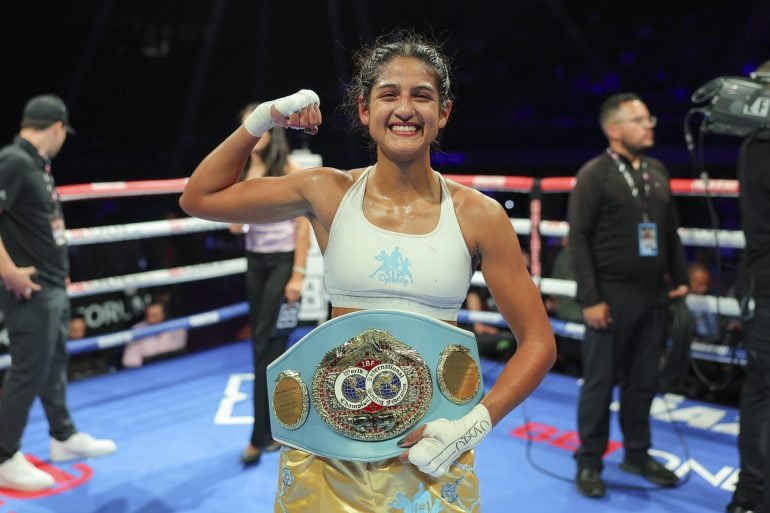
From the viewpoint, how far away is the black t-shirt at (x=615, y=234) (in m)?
2.94

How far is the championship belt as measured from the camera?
1304 millimetres

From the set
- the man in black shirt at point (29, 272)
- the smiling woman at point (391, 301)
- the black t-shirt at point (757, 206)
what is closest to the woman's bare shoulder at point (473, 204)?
the smiling woman at point (391, 301)

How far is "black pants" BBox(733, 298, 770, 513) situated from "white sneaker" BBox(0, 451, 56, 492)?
254cm

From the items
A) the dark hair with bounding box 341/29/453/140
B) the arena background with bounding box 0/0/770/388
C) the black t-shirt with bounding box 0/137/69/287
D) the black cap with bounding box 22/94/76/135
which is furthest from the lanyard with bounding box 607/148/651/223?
the arena background with bounding box 0/0/770/388

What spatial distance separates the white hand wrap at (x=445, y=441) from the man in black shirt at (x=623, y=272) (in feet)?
5.83

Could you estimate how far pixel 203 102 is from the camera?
10.8 metres

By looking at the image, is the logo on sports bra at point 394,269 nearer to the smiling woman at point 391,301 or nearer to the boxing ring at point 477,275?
the smiling woman at point 391,301

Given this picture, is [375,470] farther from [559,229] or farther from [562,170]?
[562,170]

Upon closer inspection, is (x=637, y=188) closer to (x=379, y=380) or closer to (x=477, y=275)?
(x=477, y=275)

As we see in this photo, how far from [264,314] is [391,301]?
1847 mm

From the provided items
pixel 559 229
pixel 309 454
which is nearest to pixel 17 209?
pixel 309 454

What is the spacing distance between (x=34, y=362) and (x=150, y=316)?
1550 mm

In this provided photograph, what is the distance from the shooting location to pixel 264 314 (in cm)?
314

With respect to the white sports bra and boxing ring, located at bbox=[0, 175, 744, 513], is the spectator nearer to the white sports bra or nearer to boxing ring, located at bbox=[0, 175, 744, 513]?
boxing ring, located at bbox=[0, 175, 744, 513]
